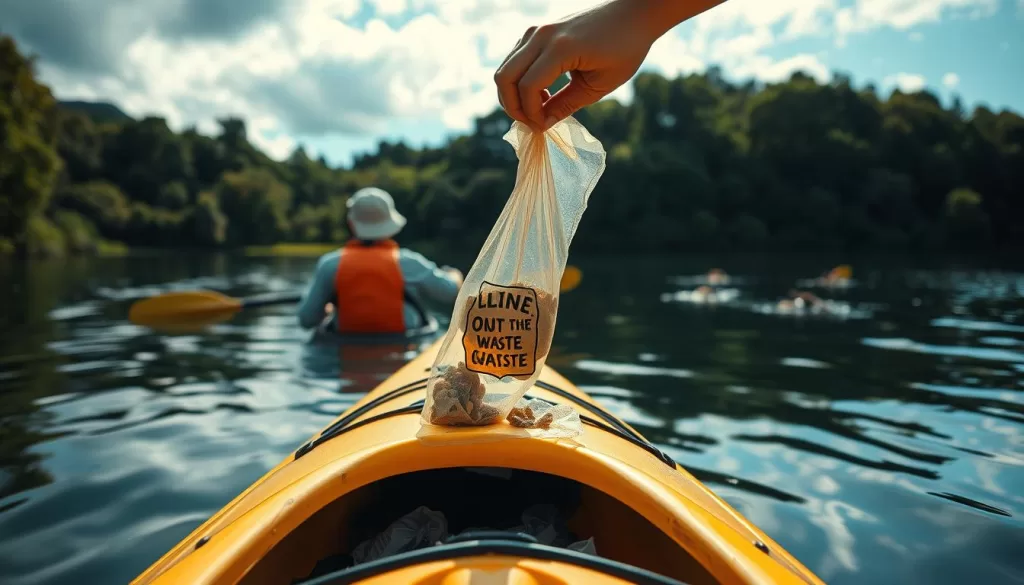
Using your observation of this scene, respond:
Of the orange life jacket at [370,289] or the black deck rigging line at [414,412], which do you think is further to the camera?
the orange life jacket at [370,289]

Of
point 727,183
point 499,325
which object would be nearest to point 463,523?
point 499,325

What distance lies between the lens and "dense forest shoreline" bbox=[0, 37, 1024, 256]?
42.9 meters

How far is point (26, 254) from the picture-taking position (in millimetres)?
31234

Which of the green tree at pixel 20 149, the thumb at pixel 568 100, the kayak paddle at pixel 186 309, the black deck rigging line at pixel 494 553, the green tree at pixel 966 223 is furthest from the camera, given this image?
the green tree at pixel 966 223

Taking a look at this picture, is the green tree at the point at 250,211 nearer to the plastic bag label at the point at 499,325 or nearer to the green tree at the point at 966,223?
the green tree at the point at 966,223

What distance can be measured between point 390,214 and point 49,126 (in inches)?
1426

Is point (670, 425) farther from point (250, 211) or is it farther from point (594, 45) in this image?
point (250, 211)

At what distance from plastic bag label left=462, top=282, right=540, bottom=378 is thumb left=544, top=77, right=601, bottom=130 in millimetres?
397

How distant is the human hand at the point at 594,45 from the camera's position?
117 cm

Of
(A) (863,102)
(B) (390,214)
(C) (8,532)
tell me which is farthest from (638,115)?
(C) (8,532)

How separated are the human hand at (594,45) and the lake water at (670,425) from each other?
6.18 ft

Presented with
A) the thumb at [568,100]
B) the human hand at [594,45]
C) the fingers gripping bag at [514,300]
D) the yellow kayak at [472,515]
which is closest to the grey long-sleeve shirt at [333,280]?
the yellow kayak at [472,515]

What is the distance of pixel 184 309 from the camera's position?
7.46 meters

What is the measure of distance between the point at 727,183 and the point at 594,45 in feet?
Answer: 157
